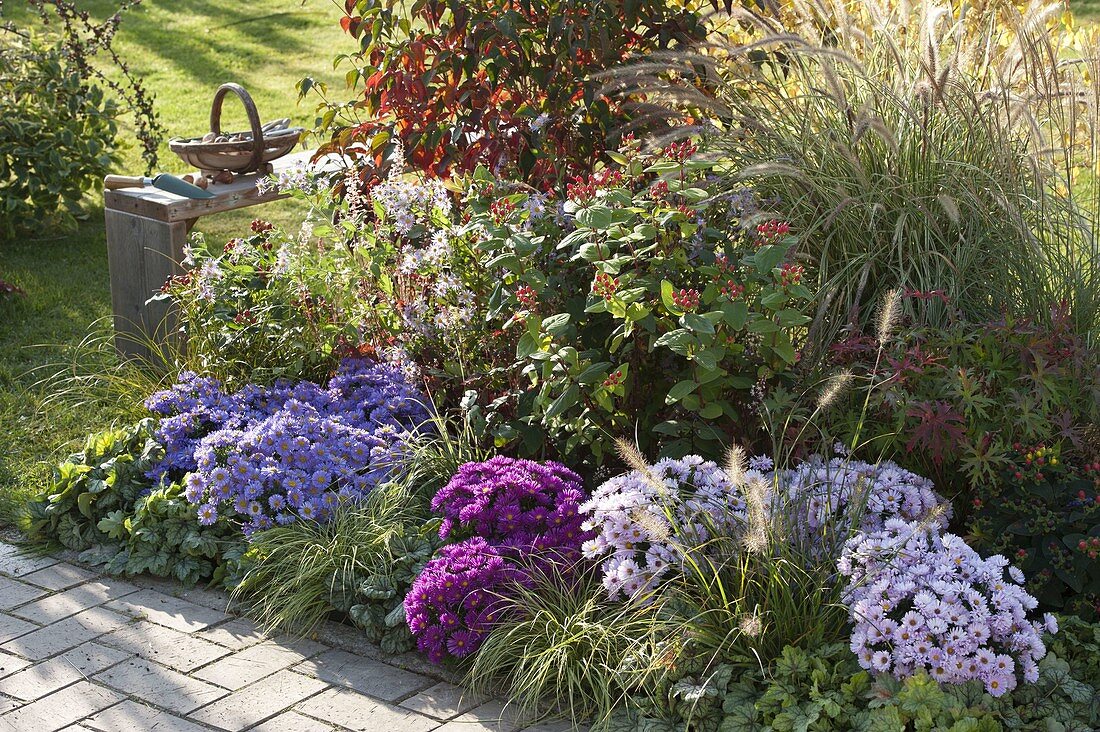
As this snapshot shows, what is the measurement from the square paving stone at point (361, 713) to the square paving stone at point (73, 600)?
3.01 feet

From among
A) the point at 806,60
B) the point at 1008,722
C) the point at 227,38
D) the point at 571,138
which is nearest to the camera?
the point at 1008,722

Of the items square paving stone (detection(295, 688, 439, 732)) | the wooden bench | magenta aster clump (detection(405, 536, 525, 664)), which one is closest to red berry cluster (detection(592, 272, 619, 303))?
magenta aster clump (detection(405, 536, 525, 664))

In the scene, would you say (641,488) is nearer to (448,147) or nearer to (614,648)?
(614,648)

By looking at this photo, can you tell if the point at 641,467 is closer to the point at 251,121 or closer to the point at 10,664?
the point at 10,664

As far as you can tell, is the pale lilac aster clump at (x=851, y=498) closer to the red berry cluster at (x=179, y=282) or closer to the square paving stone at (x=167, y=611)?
the square paving stone at (x=167, y=611)

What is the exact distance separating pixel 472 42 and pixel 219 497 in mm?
2106

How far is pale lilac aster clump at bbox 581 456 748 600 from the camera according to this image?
3.07 meters

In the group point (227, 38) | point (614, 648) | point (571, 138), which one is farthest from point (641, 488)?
point (227, 38)

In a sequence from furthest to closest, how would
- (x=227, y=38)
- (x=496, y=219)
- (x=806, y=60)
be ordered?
1. (x=227, y=38)
2. (x=806, y=60)
3. (x=496, y=219)

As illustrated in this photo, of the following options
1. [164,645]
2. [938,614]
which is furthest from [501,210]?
[938,614]

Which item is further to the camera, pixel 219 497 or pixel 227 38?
pixel 227 38

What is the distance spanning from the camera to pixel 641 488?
3268 millimetres

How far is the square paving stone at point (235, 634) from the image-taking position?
3.36m

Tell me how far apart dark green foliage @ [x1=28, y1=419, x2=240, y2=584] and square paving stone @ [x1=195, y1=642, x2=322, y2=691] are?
463 millimetres
